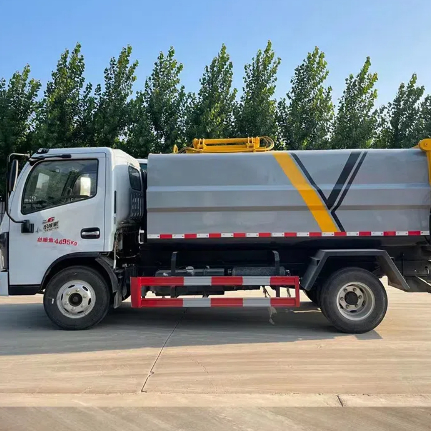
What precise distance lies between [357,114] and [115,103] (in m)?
9.08

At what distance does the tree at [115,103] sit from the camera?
15.6 meters

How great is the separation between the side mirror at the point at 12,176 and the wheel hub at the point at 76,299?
5.26ft

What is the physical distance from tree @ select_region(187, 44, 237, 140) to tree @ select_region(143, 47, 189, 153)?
1.63 feet

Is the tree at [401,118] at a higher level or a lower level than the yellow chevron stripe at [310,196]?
higher

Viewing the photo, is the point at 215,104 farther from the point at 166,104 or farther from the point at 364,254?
the point at 364,254

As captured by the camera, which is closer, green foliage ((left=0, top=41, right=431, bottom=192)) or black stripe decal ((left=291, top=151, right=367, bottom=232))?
black stripe decal ((left=291, top=151, right=367, bottom=232))

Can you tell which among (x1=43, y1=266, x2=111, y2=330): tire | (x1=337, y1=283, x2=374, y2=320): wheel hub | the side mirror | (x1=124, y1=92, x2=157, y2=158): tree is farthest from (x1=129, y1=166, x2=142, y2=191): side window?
(x1=124, y1=92, x2=157, y2=158): tree

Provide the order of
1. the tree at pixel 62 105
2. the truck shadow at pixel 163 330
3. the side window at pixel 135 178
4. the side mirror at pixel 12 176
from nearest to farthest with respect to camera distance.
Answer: the truck shadow at pixel 163 330
the side mirror at pixel 12 176
the side window at pixel 135 178
the tree at pixel 62 105

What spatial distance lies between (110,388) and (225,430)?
4.65ft

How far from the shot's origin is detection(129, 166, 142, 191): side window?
700 cm

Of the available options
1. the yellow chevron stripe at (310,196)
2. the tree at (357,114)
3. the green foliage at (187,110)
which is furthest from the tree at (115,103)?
the yellow chevron stripe at (310,196)

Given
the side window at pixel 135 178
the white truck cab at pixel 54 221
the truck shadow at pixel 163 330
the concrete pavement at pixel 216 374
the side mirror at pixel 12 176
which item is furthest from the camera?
the side window at pixel 135 178

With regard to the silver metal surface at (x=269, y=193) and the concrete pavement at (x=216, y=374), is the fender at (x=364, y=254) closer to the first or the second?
the silver metal surface at (x=269, y=193)

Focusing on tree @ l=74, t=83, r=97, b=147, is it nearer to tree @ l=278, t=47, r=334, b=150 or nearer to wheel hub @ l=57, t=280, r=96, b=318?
tree @ l=278, t=47, r=334, b=150
